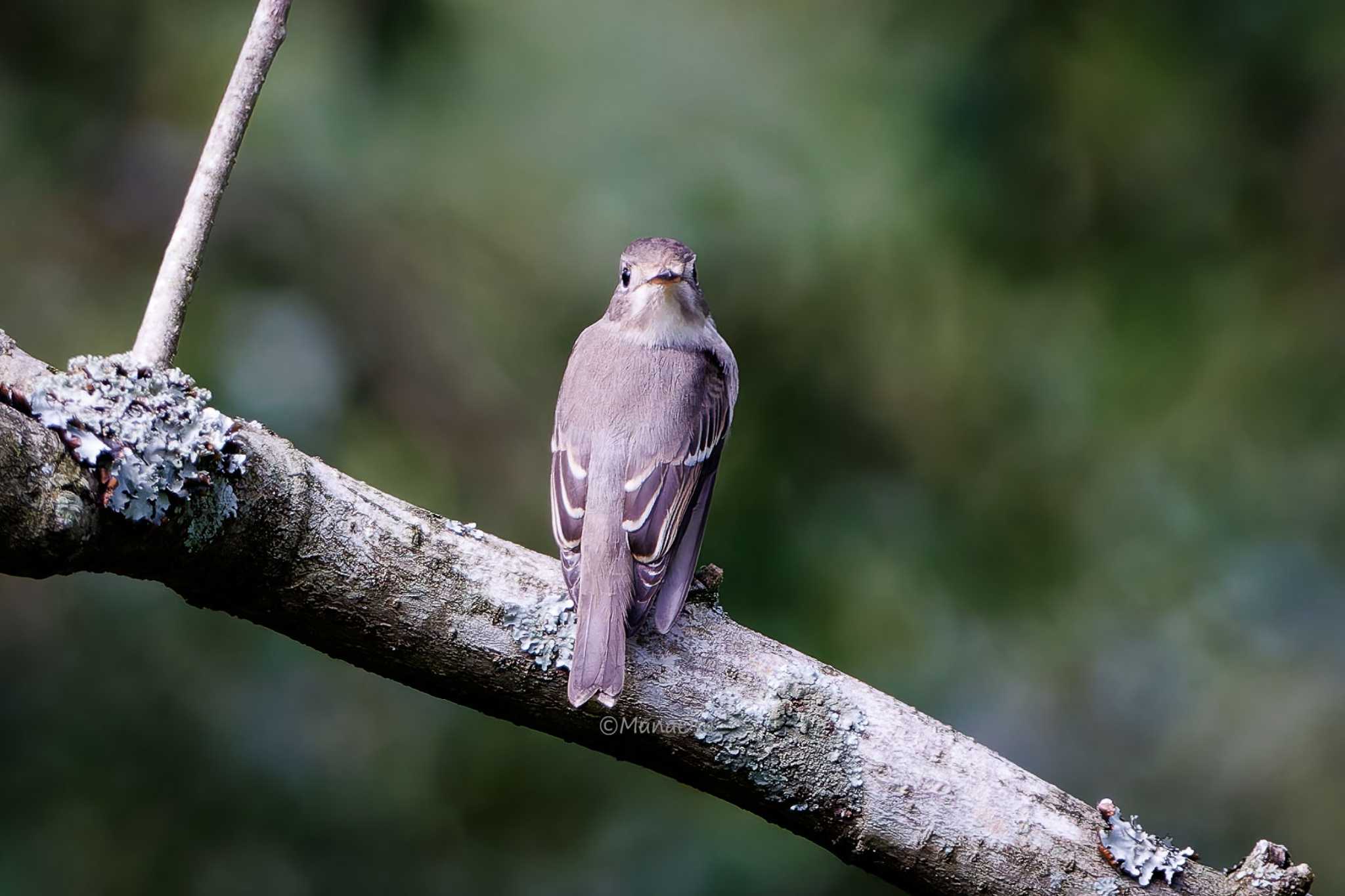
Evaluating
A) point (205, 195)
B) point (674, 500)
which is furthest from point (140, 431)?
point (674, 500)

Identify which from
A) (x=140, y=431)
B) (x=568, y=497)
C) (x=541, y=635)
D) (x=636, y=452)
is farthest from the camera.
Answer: (x=636, y=452)

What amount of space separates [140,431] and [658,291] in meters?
2.12

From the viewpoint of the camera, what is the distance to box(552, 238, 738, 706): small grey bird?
275 cm

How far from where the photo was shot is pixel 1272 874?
2.66 m

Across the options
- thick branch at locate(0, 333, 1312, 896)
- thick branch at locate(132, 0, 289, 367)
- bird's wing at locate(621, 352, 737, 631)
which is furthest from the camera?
bird's wing at locate(621, 352, 737, 631)

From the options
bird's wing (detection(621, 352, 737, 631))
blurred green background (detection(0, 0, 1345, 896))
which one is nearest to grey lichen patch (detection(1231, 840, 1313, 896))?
bird's wing (detection(621, 352, 737, 631))

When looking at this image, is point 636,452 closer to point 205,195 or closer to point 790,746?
point 790,746

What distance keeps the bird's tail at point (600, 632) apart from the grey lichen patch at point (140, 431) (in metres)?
0.72

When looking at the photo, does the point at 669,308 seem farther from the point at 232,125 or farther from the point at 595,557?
the point at 232,125

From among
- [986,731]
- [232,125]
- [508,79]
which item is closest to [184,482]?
[232,125]

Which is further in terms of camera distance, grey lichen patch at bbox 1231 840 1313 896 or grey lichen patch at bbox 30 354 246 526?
grey lichen patch at bbox 1231 840 1313 896

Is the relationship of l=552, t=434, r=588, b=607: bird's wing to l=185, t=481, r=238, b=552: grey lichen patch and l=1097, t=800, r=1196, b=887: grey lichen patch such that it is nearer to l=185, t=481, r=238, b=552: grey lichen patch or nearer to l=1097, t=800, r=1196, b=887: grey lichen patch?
l=185, t=481, r=238, b=552: grey lichen patch

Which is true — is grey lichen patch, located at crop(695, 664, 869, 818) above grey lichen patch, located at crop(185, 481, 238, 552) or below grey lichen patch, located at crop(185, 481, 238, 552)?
above

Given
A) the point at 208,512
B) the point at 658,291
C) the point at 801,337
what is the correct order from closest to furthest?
the point at 208,512, the point at 658,291, the point at 801,337
